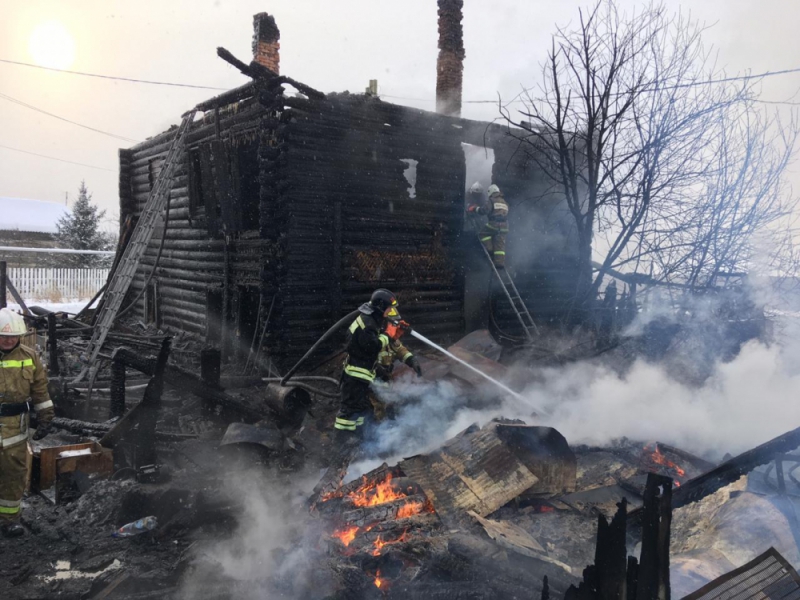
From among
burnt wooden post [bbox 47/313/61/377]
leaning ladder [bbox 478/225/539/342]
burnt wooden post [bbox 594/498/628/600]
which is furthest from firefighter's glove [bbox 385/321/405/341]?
burnt wooden post [bbox 47/313/61/377]

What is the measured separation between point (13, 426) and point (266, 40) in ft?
35.7

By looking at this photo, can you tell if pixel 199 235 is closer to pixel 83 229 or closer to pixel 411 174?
pixel 411 174

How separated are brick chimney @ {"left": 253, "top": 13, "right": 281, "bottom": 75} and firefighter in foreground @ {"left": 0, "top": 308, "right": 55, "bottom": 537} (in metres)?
9.51

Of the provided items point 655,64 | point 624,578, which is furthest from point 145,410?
point 655,64

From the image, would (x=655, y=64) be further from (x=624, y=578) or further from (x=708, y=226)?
(x=624, y=578)

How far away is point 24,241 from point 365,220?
34.9 m

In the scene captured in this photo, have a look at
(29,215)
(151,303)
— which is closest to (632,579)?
(151,303)

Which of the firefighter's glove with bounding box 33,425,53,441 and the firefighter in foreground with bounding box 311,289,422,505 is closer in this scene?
the firefighter in foreground with bounding box 311,289,422,505

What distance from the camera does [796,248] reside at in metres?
12.6

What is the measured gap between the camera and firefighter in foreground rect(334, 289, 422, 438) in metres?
6.54

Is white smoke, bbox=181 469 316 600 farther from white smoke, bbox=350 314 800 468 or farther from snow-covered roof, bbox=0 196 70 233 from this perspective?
snow-covered roof, bbox=0 196 70 233

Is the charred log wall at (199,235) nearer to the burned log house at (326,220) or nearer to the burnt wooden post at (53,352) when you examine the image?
the burned log house at (326,220)

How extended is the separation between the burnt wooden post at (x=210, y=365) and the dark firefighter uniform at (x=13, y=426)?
2118mm

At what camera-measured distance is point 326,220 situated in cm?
1023
